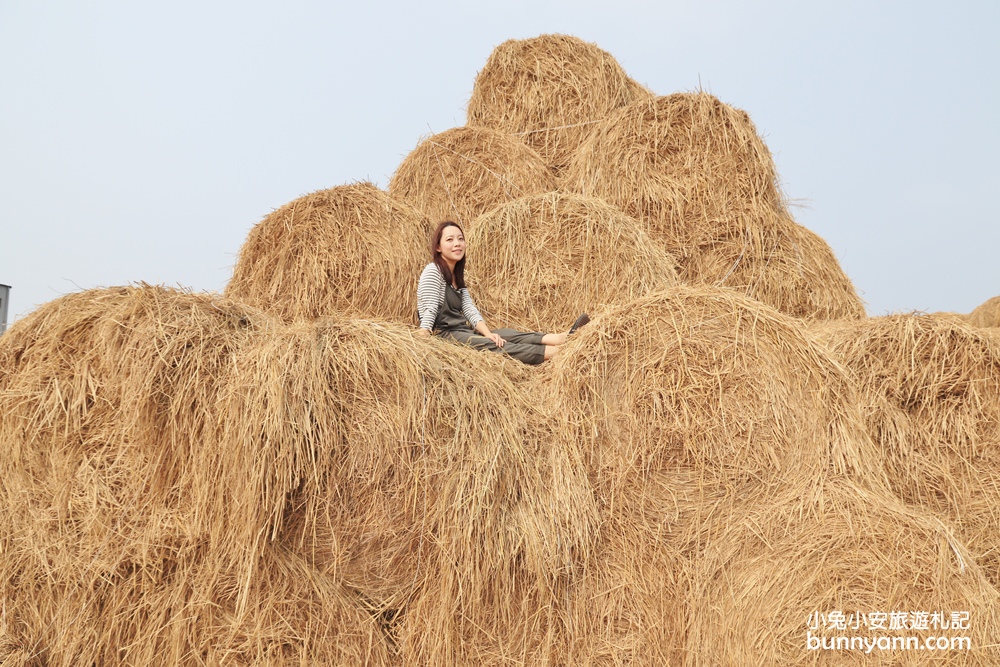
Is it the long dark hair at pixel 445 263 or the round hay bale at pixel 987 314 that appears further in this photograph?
the round hay bale at pixel 987 314

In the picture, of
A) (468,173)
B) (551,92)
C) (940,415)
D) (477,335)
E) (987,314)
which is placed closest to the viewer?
(940,415)

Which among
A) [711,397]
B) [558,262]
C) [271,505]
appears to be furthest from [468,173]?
[271,505]

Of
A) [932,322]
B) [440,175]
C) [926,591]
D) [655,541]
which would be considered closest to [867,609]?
[926,591]

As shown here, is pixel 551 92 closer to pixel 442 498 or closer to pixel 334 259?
pixel 334 259

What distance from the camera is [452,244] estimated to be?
4.70 meters

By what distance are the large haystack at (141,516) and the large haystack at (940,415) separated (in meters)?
2.51

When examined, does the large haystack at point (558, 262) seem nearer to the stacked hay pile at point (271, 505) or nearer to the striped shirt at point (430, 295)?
the striped shirt at point (430, 295)

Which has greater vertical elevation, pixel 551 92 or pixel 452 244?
pixel 551 92

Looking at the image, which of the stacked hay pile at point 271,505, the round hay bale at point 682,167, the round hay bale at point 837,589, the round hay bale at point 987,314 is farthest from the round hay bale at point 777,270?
the round hay bale at point 987,314

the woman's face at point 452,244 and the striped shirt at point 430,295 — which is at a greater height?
the woman's face at point 452,244

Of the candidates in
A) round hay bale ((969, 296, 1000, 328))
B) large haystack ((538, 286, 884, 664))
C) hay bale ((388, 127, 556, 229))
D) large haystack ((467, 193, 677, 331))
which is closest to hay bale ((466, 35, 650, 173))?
hay bale ((388, 127, 556, 229))

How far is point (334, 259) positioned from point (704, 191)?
246cm

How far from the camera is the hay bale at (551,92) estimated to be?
6586mm

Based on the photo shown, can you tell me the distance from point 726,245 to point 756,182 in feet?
1.62
